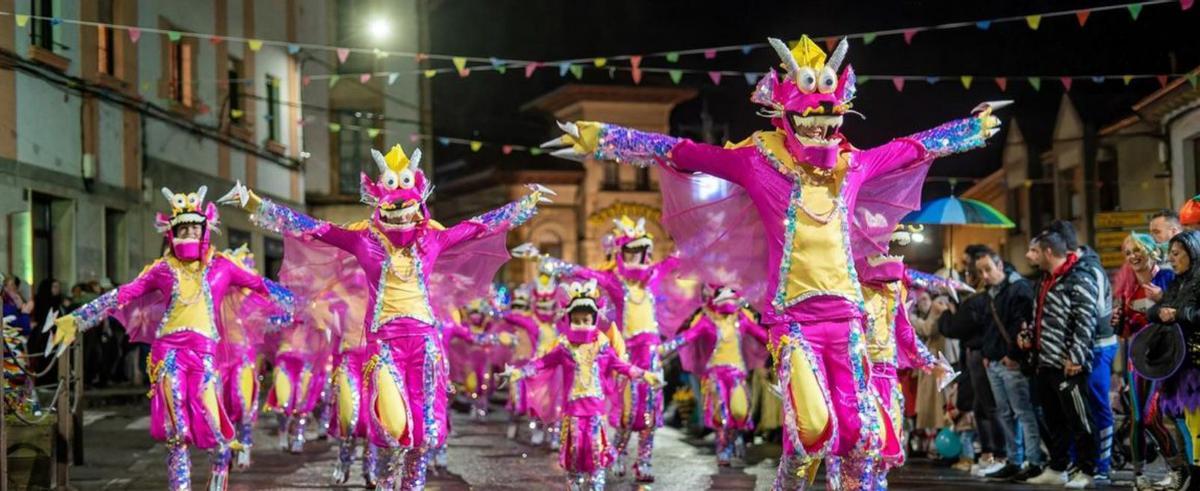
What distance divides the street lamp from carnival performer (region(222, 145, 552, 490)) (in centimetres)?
3147

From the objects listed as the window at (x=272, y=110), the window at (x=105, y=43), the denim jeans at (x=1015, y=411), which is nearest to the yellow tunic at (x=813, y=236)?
the denim jeans at (x=1015, y=411)

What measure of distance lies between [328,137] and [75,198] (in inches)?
750

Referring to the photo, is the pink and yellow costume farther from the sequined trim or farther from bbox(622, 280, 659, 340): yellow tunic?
bbox(622, 280, 659, 340): yellow tunic

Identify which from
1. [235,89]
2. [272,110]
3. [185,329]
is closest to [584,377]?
[185,329]

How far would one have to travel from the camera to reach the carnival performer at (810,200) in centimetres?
838

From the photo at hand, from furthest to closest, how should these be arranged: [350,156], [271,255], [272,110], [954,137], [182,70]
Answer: [350,156], [271,255], [272,110], [182,70], [954,137]

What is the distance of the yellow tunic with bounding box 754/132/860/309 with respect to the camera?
8562 mm

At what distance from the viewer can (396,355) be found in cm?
1062

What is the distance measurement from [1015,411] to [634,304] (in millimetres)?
3782

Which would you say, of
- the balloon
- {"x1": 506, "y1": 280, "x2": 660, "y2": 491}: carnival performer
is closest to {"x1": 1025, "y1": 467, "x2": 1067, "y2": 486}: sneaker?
the balloon

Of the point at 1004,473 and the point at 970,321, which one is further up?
the point at 970,321

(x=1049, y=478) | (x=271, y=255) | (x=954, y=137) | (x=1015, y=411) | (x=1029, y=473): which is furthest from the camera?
(x=271, y=255)

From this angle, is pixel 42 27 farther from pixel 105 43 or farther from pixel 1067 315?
pixel 1067 315

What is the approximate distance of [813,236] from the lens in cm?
863
